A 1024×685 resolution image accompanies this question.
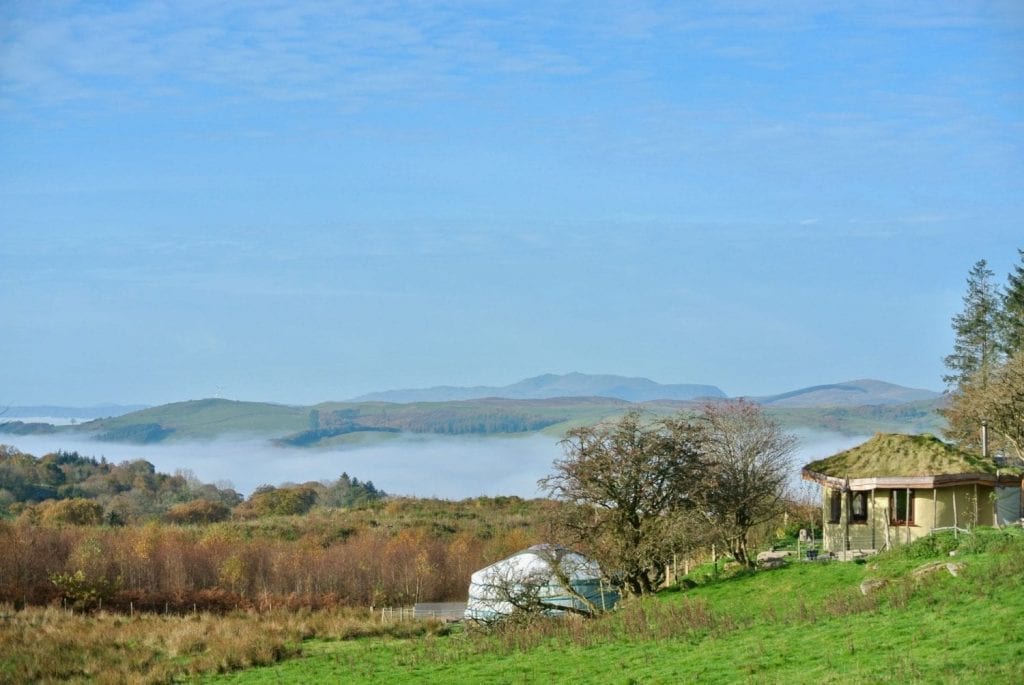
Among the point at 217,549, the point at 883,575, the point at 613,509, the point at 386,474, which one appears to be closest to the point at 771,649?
the point at 883,575

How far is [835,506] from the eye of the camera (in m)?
37.1

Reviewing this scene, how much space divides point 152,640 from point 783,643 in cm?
2142

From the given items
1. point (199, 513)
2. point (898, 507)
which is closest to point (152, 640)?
point (898, 507)

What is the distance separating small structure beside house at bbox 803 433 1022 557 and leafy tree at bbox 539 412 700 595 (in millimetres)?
5411

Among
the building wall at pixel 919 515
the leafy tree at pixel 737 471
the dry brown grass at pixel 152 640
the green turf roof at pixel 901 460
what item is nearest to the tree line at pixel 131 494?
the dry brown grass at pixel 152 640

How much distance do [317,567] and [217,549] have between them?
5.61 metres

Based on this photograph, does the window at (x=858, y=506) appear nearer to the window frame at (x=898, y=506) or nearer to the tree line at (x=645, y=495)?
the window frame at (x=898, y=506)

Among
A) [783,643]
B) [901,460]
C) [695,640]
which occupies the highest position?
[901,460]

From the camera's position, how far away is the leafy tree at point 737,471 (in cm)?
3397

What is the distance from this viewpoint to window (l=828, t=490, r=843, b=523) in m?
36.9

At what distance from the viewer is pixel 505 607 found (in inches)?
1297

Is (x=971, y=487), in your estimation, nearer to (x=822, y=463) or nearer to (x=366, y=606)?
(x=822, y=463)

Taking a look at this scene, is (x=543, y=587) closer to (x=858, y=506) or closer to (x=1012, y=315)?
(x=858, y=506)

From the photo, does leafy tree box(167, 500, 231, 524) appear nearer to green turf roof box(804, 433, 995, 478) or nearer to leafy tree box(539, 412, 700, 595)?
leafy tree box(539, 412, 700, 595)
